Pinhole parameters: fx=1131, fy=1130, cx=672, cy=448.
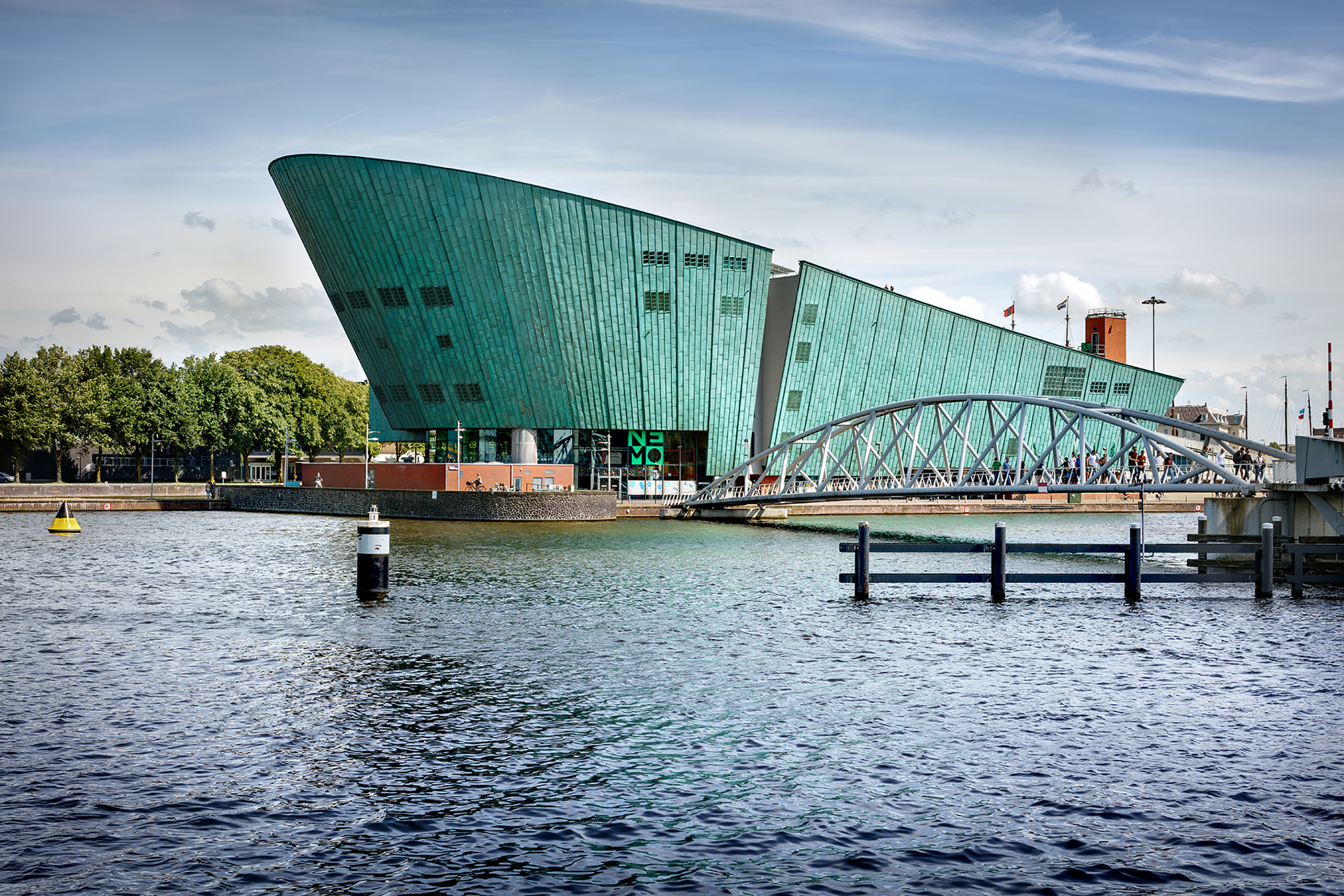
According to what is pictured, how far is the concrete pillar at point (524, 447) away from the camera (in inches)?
3305

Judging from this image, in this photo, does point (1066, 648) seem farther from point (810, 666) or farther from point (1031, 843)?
point (1031, 843)

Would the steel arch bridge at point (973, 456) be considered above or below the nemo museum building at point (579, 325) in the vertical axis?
below

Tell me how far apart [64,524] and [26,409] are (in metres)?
48.4

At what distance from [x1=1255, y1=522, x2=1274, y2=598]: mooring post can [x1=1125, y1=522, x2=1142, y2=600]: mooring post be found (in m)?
3.13

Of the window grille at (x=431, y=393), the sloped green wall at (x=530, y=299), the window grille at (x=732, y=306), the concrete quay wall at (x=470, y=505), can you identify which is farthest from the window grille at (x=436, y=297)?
the window grille at (x=732, y=306)

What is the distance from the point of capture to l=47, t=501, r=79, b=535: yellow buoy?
54062mm

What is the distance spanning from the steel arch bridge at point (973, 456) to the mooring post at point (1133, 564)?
43.6 feet

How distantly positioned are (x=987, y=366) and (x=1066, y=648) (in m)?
75.8

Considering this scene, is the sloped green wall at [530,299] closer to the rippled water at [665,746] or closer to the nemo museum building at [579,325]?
the nemo museum building at [579,325]

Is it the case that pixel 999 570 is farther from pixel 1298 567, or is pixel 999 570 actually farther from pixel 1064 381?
pixel 1064 381

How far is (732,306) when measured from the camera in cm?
8344

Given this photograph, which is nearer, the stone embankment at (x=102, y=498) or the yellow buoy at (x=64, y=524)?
the yellow buoy at (x=64, y=524)

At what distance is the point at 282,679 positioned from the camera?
19.7 m

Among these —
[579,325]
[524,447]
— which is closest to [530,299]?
[579,325]
